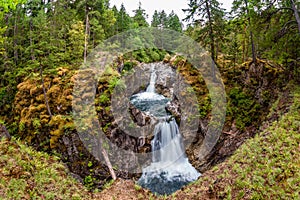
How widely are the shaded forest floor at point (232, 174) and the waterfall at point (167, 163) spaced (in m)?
2.57

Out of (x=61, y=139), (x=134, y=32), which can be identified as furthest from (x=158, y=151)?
(x=134, y=32)

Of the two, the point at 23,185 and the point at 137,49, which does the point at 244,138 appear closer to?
the point at 23,185

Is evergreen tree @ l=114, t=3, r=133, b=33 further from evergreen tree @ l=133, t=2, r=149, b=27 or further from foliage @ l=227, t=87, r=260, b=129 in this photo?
foliage @ l=227, t=87, r=260, b=129

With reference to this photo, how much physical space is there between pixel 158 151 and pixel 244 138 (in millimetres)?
6097

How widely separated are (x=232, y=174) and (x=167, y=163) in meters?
7.43

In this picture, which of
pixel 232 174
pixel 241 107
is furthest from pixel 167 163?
pixel 232 174

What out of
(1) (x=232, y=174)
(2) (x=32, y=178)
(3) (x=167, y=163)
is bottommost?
(3) (x=167, y=163)

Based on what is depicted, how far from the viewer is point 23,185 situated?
890 cm

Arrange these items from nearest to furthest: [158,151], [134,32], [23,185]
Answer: [23,185] → [158,151] → [134,32]

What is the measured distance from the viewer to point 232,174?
8945 millimetres

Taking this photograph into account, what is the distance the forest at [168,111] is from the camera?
8.80m

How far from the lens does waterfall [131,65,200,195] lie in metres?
13.9

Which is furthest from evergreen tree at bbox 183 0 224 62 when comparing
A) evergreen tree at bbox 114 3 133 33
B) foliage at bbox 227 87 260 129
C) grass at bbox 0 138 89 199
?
evergreen tree at bbox 114 3 133 33

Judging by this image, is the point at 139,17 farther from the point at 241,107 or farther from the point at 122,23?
the point at 241,107
